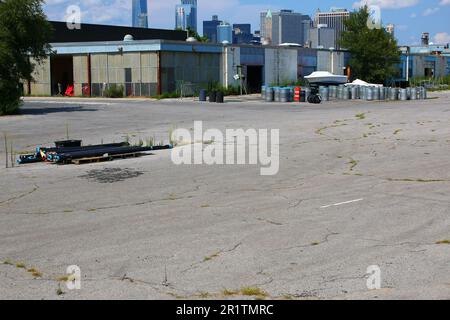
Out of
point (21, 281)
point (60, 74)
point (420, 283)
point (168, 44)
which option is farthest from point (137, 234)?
point (60, 74)

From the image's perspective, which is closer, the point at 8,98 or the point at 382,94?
the point at 8,98

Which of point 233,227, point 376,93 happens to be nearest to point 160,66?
point 376,93

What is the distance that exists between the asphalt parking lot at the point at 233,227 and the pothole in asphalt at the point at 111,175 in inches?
2.0

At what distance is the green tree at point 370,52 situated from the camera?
78.9m

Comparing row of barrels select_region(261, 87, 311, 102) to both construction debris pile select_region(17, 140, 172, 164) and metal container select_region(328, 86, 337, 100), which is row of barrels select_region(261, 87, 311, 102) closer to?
metal container select_region(328, 86, 337, 100)

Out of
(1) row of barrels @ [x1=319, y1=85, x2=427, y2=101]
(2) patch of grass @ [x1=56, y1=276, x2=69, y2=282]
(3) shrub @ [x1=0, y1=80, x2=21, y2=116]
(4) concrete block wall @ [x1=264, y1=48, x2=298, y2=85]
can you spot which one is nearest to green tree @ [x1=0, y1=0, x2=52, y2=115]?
(3) shrub @ [x1=0, y1=80, x2=21, y2=116]

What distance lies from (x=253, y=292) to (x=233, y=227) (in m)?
3.23

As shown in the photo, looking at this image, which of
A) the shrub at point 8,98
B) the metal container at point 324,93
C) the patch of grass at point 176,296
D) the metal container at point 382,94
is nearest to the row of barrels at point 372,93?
the metal container at point 382,94

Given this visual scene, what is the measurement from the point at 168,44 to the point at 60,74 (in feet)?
57.6

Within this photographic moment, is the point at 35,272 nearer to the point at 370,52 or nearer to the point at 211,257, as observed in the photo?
the point at 211,257

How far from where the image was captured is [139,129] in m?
28.3

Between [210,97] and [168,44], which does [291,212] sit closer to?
[210,97]

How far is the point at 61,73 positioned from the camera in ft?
219

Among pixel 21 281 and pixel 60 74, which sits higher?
pixel 60 74
